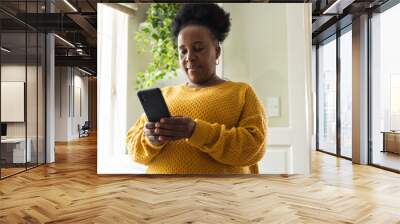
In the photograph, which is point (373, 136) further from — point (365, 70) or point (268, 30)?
point (268, 30)

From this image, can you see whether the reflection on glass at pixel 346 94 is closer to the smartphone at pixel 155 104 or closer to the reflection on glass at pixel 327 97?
the reflection on glass at pixel 327 97

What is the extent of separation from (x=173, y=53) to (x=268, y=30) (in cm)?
124

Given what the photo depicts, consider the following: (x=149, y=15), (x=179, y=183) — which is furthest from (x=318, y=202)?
(x=149, y=15)

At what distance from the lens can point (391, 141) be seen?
6.73m

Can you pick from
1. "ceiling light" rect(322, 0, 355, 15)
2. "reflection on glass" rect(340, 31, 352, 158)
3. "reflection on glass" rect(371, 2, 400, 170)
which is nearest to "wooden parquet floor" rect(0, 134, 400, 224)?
"reflection on glass" rect(371, 2, 400, 170)

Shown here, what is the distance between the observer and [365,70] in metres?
7.38

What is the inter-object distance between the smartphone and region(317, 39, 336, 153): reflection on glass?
639cm

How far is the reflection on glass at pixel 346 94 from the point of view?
816cm

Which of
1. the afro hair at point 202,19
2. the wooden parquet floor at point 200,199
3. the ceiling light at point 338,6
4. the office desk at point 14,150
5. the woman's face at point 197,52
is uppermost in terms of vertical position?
the ceiling light at point 338,6

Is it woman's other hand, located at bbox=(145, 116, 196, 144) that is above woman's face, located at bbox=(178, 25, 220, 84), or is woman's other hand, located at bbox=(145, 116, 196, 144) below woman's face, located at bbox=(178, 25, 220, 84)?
below

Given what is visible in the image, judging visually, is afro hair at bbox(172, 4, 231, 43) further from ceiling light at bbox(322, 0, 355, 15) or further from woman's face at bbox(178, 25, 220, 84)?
ceiling light at bbox(322, 0, 355, 15)

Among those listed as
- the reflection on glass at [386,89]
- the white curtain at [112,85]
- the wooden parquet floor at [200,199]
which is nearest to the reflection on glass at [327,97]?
the reflection on glass at [386,89]

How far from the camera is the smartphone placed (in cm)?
371

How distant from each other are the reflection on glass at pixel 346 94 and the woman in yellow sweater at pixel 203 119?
14.7 feet
